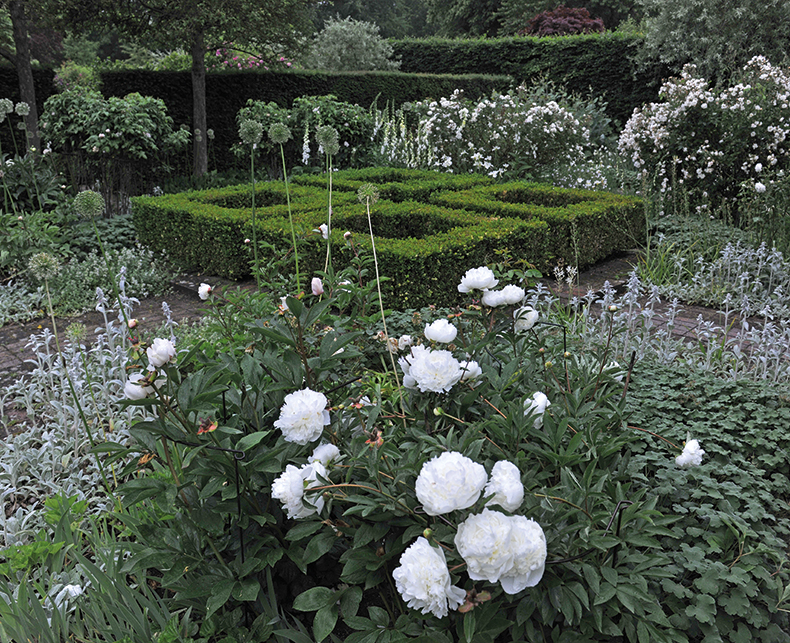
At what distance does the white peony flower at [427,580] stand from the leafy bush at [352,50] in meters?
20.7

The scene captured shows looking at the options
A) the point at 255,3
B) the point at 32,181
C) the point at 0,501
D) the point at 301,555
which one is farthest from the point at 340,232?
the point at 255,3

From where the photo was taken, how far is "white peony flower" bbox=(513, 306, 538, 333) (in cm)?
206

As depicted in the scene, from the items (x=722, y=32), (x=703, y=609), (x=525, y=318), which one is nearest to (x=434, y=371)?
(x=525, y=318)

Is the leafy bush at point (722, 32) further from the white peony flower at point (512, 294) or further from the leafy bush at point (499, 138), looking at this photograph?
the white peony flower at point (512, 294)

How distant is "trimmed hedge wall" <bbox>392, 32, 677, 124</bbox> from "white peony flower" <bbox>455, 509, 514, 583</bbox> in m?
14.0

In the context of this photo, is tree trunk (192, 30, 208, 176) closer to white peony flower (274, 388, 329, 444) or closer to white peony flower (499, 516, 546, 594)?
white peony flower (274, 388, 329, 444)

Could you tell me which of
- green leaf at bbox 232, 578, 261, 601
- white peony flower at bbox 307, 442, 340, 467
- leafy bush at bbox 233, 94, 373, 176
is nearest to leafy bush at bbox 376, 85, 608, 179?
leafy bush at bbox 233, 94, 373, 176

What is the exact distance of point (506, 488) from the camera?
1.28 metres

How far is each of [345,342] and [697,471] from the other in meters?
1.33

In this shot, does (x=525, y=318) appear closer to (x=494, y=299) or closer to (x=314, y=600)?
(x=494, y=299)

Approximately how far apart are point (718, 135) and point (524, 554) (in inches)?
283

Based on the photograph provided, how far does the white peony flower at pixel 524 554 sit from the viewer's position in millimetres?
1199

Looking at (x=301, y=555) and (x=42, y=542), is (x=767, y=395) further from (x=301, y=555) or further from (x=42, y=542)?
(x=42, y=542)

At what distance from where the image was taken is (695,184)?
720 centimetres
